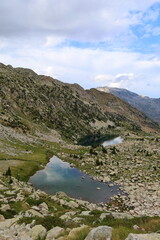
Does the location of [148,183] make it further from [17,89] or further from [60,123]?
[17,89]

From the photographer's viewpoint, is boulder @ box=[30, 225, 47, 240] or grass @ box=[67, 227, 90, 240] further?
boulder @ box=[30, 225, 47, 240]

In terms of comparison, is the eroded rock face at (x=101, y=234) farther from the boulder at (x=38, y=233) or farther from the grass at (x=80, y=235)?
the boulder at (x=38, y=233)

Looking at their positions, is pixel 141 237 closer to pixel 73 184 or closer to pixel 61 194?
pixel 61 194

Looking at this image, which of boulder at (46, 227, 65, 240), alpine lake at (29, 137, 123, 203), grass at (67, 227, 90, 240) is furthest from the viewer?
alpine lake at (29, 137, 123, 203)

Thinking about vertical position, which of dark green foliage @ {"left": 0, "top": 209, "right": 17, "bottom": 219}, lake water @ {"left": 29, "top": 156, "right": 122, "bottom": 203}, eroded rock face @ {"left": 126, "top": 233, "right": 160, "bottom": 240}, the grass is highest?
eroded rock face @ {"left": 126, "top": 233, "right": 160, "bottom": 240}

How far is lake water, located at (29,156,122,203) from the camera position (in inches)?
2079

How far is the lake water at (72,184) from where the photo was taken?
52812mm

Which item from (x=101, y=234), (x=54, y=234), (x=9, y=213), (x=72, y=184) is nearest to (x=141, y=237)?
(x=101, y=234)

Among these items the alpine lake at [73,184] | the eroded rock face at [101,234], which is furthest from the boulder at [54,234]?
the alpine lake at [73,184]

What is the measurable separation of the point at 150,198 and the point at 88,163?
3430 cm

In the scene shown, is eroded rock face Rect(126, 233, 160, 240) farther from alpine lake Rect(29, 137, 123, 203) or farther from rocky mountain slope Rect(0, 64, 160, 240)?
alpine lake Rect(29, 137, 123, 203)

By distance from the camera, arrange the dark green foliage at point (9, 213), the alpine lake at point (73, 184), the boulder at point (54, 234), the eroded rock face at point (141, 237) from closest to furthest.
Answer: the eroded rock face at point (141, 237) < the boulder at point (54, 234) < the dark green foliage at point (9, 213) < the alpine lake at point (73, 184)

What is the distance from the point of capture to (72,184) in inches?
2392

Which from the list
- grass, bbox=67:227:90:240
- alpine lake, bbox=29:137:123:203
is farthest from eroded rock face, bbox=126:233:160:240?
alpine lake, bbox=29:137:123:203
